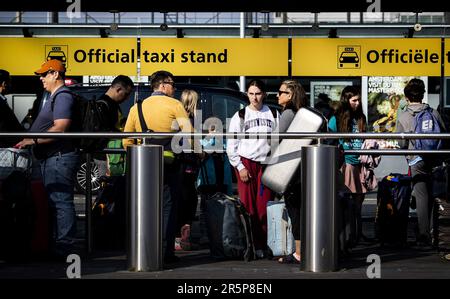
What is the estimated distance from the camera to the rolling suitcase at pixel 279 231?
8625mm

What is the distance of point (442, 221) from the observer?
28.1 ft

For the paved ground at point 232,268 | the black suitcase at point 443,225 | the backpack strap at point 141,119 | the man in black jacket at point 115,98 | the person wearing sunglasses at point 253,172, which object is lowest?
the paved ground at point 232,268

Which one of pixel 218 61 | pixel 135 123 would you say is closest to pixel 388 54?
pixel 218 61

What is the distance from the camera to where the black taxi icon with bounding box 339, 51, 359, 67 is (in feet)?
41.2

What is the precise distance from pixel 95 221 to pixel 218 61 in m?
3.85

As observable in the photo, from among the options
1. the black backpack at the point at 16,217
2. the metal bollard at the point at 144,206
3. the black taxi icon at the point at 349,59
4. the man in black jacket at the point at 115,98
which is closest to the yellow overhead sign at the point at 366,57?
the black taxi icon at the point at 349,59

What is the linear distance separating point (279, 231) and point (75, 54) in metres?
4.61

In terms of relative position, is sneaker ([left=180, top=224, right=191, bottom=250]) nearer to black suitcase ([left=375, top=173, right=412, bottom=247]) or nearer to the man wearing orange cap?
the man wearing orange cap

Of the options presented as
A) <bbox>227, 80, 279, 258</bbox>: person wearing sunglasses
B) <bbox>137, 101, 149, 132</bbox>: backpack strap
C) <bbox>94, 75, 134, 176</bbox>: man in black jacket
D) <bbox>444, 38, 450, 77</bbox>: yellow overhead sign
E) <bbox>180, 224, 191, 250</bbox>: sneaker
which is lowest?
<bbox>180, 224, 191, 250</bbox>: sneaker

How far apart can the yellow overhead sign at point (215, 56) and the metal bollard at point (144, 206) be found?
15.6 ft

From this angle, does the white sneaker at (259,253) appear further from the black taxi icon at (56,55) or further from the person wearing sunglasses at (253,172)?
the black taxi icon at (56,55)

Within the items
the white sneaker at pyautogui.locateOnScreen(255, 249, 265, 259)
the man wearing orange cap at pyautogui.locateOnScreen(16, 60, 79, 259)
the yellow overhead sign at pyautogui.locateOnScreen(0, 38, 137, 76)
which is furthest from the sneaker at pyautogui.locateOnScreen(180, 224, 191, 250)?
the yellow overhead sign at pyautogui.locateOnScreen(0, 38, 137, 76)

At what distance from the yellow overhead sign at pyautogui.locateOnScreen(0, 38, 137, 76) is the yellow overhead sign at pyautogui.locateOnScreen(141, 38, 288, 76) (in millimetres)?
243
